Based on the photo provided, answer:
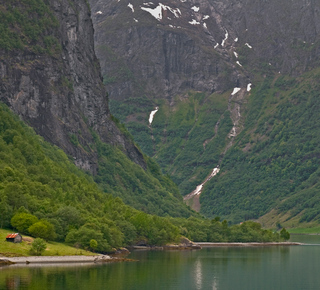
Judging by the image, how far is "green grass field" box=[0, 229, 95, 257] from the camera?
509ft

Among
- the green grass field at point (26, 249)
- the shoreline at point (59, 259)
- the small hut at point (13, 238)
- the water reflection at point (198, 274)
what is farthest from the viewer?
the small hut at point (13, 238)

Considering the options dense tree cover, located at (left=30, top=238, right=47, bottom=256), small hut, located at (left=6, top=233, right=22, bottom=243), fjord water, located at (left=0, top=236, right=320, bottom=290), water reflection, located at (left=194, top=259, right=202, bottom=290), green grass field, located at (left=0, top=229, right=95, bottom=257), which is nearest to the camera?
fjord water, located at (left=0, top=236, right=320, bottom=290)

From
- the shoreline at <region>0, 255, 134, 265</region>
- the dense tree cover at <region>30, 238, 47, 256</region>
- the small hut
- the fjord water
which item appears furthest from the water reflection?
the small hut

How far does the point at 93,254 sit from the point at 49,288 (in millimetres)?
53920

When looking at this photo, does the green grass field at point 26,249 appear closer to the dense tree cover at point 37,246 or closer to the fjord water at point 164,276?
the dense tree cover at point 37,246

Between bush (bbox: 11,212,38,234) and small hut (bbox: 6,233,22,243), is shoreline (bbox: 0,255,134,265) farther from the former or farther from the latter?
bush (bbox: 11,212,38,234)

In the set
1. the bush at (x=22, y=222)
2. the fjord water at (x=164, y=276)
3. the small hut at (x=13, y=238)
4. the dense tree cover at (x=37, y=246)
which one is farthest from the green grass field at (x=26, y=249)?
the fjord water at (x=164, y=276)

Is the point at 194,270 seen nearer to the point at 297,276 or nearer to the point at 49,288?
the point at 297,276

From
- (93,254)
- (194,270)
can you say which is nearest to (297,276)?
(194,270)

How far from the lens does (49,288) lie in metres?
124

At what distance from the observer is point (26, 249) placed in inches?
6265

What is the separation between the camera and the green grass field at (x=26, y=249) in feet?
509

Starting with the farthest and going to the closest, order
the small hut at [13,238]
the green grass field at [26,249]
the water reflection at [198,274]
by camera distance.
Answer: the small hut at [13,238] < the green grass field at [26,249] < the water reflection at [198,274]

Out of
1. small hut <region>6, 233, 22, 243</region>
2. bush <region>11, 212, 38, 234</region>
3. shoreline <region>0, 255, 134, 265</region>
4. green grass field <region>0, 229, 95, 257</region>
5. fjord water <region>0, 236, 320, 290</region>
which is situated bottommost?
fjord water <region>0, 236, 320, 290</region>
